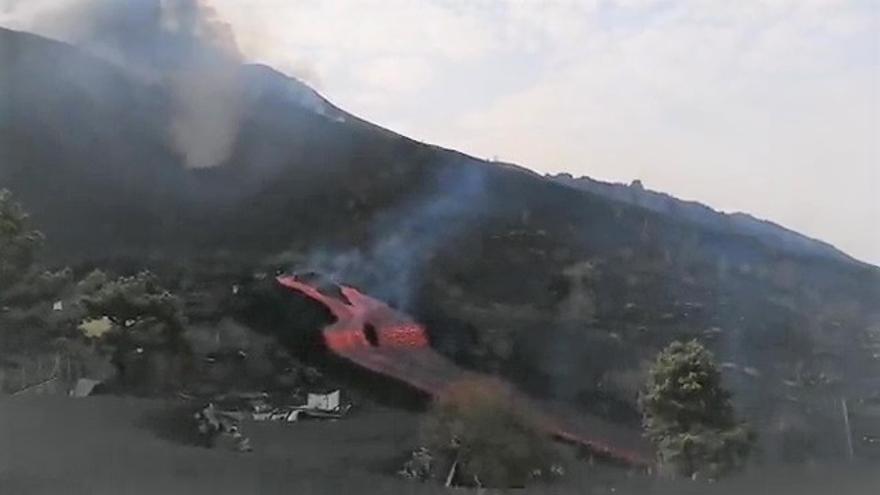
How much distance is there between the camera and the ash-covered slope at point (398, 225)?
1819 mm

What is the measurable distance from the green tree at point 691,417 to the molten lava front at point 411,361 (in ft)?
0.14

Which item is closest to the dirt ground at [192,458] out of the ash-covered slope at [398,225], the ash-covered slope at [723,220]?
the ash-covered slope at [398,225]

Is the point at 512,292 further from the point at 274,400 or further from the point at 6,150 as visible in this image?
the point at 6,150

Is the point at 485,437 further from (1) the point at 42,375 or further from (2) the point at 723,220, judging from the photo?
(1) the point at 42,375

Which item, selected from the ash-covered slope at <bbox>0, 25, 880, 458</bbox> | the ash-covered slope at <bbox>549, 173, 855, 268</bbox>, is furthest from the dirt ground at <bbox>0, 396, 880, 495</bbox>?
the ash-covered slope at <bbox>549, 173, 855, 268</bbox>

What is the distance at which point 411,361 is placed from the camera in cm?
179

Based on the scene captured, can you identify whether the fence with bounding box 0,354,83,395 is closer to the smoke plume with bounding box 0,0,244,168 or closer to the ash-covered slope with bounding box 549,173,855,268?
the smoke plume with bounding box 0,0,244,168

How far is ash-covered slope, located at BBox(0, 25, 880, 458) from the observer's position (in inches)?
71.6

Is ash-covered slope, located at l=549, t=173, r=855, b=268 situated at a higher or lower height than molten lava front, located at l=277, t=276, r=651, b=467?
higher

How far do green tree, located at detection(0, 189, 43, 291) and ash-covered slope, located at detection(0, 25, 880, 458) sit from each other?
25 millimetres

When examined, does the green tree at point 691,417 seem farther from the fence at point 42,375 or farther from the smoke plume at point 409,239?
the fence at point 42,375

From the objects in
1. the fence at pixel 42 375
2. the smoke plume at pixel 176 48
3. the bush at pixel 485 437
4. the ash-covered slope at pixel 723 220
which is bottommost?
the bush at pixel 485 437

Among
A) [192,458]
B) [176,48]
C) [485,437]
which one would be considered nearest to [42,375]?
[192,458]

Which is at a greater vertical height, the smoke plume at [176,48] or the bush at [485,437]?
the smoke plume at [176,48]
